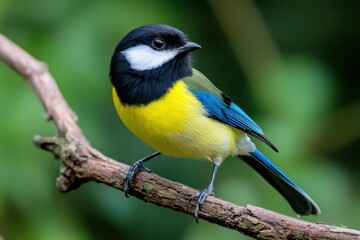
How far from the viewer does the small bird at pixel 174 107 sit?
3156 mm

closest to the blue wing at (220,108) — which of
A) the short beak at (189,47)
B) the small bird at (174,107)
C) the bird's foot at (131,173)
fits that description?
the small bird at (174,107)

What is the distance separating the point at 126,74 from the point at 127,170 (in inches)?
15.9

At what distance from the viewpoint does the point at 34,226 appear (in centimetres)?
333

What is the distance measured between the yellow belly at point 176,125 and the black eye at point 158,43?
0.61 feet

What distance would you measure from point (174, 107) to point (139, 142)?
32.4 inches

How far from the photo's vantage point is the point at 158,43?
3.34 meters

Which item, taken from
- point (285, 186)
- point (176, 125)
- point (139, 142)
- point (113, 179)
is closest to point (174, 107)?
point (176, 125)

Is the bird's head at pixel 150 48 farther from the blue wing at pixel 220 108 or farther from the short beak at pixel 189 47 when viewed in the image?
the blue wing at pixel 220 108

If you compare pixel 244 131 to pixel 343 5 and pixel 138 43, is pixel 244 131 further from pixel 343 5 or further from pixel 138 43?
pixel 343 5

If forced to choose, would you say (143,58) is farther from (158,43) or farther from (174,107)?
(174,107)

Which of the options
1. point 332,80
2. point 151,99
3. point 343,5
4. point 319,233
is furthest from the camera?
point 343,5

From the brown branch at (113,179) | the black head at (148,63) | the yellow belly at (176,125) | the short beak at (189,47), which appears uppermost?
the short beak at (189,47)

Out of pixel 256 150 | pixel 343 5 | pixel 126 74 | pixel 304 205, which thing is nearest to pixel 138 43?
pixel 126 74

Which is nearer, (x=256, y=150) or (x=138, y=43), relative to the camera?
(x=138, y=43)
